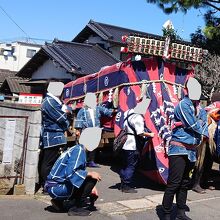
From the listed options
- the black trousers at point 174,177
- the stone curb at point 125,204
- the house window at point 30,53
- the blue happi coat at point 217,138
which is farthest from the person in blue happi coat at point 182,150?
the house window at point 30,53

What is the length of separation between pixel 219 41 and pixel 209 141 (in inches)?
336

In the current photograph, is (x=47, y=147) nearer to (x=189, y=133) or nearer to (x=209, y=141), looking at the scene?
(x=189, y=133)

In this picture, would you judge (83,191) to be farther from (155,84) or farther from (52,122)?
(155,84)

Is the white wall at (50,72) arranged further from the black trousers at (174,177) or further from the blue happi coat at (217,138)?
the black trousers at (174,177)

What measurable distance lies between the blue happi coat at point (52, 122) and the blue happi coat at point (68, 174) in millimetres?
1365

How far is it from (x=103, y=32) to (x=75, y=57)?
3082 mm

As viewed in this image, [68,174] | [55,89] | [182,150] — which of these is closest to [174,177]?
[182,150]

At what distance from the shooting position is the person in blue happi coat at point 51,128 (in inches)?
254

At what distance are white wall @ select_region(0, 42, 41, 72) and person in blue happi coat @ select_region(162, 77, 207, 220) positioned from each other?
151ft

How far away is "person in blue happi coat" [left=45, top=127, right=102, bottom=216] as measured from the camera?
16.6 feet

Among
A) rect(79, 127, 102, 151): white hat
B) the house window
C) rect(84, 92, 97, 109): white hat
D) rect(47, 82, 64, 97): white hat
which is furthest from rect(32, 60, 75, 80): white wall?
the house window

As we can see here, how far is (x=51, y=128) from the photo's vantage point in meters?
6.57

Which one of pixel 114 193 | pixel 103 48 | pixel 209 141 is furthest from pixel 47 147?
pixel 103 48

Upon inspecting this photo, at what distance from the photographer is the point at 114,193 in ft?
22.1
